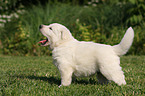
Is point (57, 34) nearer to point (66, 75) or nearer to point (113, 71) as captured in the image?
point (66, 75)

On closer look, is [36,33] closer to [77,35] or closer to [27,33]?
[27,33]

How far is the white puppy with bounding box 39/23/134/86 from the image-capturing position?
3389 millimetres

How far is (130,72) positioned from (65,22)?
5328 millimetres

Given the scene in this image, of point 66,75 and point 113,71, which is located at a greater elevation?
point 113,71

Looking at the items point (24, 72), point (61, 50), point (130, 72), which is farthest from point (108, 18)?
point (61, 50)

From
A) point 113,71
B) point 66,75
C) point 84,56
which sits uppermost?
point 84,56

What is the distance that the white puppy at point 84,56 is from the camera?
3389mm

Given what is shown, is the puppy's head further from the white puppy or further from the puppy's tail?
the puppy's tail

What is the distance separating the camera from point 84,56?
11.9 ft

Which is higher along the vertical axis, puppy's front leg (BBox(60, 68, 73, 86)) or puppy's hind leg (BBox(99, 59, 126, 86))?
puppy's hind leg (BBox(99, 59, 126, 86))

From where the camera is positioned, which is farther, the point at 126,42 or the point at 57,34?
the point at 57,34

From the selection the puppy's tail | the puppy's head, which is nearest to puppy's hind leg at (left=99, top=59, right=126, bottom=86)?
the puppy's tail

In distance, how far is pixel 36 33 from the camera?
896 cm

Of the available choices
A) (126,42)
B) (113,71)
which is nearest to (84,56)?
(113,71)
